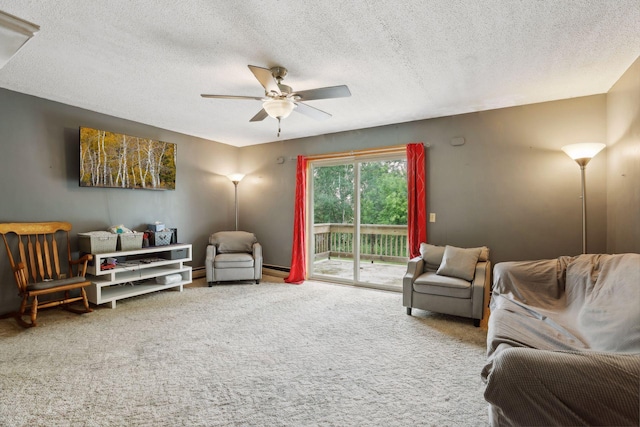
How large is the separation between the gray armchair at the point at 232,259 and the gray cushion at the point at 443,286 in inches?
102

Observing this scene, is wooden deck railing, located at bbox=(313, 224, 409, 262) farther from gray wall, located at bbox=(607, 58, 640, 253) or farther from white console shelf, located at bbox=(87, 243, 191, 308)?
white console shelf, located at bbox=(87, 243, 191, 308)

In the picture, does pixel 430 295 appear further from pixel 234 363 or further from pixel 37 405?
pixel 37 405

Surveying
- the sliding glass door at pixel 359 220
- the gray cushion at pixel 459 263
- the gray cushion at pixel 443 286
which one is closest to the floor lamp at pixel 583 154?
the gray cushion at pixel 459 263

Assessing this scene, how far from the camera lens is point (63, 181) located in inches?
146

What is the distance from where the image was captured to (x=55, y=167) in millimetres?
3635

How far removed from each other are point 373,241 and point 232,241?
2361mm

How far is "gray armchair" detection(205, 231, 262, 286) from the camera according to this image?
4.67 metres

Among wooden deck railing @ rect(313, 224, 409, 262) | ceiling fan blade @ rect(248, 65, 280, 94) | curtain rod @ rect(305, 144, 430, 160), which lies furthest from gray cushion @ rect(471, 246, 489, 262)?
ceiling fan blade @ rect(248, 65, 280, 94)

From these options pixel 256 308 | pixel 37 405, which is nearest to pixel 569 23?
pixel 256 308

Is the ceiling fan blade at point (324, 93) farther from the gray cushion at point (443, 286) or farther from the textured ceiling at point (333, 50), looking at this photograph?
the gray cushion at point (443, 286)

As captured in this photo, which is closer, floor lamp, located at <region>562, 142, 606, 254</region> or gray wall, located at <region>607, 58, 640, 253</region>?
gray wall, located at <region>607, 58, 640, 253</region>

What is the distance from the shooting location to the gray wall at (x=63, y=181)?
130 inches

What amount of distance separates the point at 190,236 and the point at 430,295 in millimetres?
3980

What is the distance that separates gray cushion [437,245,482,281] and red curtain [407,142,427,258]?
668 mm
